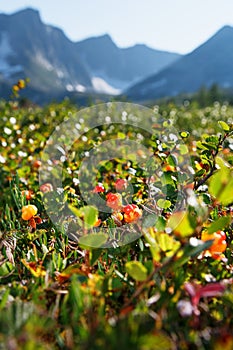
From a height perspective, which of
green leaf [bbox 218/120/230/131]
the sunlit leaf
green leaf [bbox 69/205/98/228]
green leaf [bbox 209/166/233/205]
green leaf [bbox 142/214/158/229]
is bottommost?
the sunlit leaf

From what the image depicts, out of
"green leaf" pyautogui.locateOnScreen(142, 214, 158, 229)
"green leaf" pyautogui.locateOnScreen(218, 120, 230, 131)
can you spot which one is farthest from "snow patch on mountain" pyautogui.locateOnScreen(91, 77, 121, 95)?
"green leaf" pyautogui.locateOnScreen(142, 214, 158, 229)

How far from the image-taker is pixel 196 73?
8512 cm

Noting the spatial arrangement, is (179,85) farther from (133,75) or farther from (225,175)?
(225,175)

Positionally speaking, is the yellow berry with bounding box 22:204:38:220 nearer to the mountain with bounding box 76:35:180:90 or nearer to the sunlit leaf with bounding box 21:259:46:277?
the sunlit leaf with bounding box 21:259:46:277

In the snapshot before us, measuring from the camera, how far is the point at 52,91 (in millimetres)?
71500

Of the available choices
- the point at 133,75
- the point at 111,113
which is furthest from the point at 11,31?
the point at 111,113

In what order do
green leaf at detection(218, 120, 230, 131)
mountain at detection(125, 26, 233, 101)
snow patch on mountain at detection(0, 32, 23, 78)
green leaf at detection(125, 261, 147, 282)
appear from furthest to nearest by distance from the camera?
mountain at detection(125, 26, 233, 101) → snow patch on mountain at detection(0, 32, 23, 78) → green leaf at detection(218, 120, 230, 131) → green leaf at detection(125, 261, 147, 282)

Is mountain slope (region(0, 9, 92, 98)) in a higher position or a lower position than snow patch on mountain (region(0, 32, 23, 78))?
higher

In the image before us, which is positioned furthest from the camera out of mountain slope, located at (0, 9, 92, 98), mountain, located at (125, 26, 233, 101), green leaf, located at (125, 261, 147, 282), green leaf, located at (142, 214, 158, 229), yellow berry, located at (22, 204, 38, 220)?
mountain, located at (125, 26, 233, 101)

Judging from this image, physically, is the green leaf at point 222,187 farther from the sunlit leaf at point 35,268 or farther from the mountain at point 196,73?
the mountain at point 196,73

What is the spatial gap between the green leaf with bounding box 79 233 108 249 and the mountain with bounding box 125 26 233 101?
77907 millimetres

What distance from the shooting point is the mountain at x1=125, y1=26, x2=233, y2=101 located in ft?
265

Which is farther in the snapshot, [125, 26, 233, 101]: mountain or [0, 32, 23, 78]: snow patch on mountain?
[125, 26, 233, 101]: mountain

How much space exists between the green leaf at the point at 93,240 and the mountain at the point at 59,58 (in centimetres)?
7365
